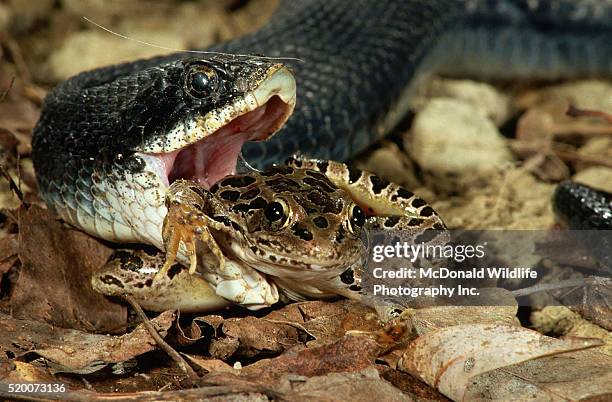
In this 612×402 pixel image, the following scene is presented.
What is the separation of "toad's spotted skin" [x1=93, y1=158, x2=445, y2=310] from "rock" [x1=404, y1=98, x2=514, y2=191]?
1620 mm

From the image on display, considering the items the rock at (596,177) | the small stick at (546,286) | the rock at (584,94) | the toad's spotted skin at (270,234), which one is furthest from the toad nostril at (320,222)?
the rock at (584,94)

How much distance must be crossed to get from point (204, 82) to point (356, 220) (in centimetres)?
85

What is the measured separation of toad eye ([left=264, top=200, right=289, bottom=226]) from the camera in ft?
11.3

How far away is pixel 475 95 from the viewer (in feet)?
21.7

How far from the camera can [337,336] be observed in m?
3.77

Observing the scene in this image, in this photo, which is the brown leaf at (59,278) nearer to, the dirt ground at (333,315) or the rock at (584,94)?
the dirt ground at (333,315)

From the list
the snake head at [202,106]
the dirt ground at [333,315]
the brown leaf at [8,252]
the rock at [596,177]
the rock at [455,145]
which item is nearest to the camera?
the dirt ground at [333,315]

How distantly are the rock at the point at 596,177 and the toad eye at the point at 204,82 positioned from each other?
8.97ft

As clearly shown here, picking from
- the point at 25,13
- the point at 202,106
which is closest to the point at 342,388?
the point at 202,106

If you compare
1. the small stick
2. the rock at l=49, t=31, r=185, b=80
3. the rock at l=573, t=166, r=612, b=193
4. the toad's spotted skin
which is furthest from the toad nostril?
the rock at l=49, t=31, r=185, b=80

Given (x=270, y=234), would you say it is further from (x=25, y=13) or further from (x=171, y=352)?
(x=25, y=13)

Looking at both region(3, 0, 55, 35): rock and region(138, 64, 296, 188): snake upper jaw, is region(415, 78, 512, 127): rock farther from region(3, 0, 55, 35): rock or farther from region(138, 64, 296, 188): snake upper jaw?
region(3, 0, 55, 35): rock

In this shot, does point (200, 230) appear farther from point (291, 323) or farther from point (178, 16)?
point (178, 16)

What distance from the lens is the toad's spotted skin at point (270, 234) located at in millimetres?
3424
